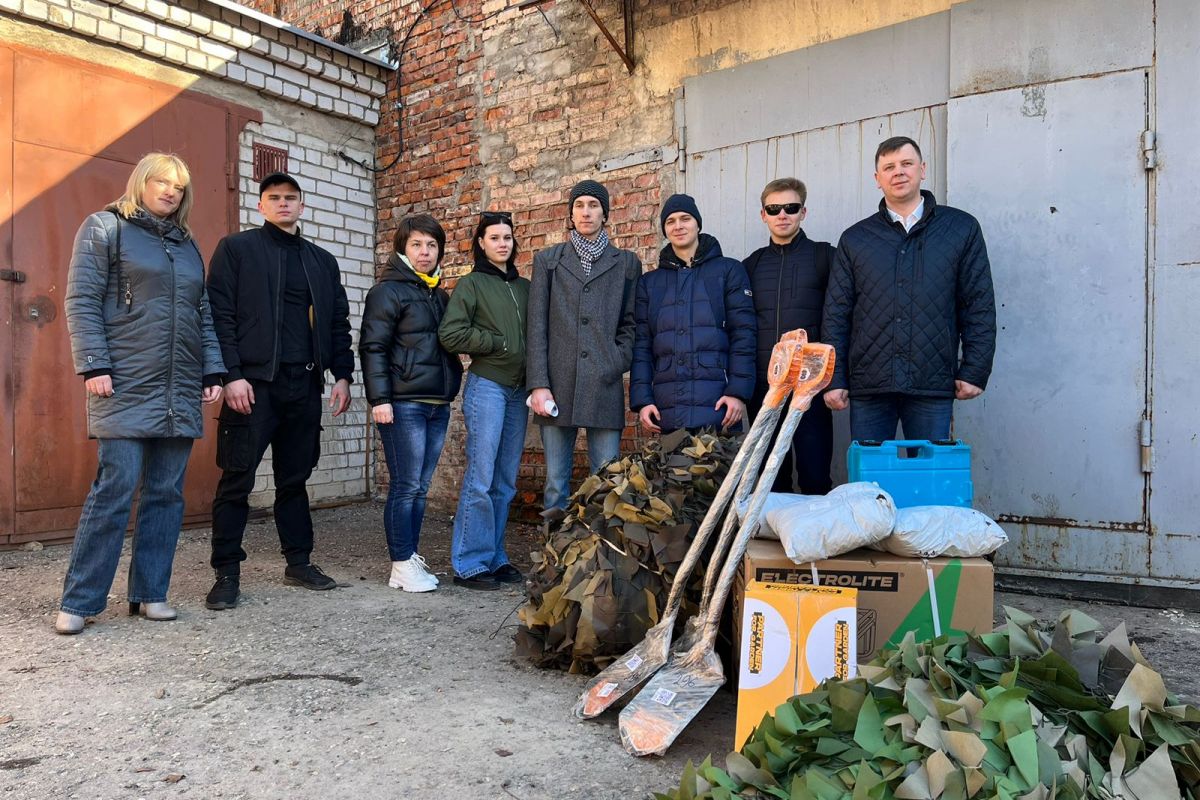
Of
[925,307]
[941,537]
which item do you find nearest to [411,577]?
[941,537]

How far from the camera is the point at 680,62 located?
5238mm

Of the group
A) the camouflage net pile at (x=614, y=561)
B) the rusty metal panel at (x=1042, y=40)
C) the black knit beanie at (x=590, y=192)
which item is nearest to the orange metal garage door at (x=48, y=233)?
the black knit beanie at (x=590, y=192)

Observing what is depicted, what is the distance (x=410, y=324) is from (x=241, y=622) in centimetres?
154

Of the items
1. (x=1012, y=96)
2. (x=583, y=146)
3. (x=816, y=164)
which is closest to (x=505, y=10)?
(x=583, y=146)

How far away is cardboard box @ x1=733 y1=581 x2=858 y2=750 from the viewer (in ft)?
7.47

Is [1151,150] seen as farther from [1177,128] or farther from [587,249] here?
[587,249]

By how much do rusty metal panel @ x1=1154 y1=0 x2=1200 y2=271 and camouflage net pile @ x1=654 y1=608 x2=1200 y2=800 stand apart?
2496 mm

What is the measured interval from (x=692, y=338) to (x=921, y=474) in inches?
49.6

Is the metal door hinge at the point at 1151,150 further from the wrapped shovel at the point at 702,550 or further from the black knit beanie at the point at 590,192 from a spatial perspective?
the black knit beanie at the point at 590,192

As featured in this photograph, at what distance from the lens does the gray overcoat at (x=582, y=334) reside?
405 centimetres

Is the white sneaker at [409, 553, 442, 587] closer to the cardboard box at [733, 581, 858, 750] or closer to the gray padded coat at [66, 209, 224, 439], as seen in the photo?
the gray padded coat at [66, 209, 224, 439]

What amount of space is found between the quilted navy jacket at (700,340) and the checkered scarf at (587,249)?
13.6 inches

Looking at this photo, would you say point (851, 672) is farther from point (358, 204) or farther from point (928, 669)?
point (358, 204)

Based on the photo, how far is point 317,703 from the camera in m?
2.69
